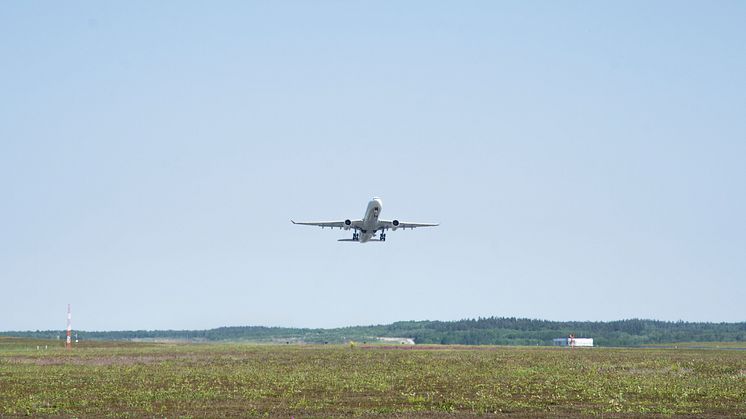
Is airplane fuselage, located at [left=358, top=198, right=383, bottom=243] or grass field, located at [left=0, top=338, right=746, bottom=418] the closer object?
grass field, located at [left=0, top=338, right=746, bottom=418]

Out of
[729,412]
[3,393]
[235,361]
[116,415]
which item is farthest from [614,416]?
[235,361]

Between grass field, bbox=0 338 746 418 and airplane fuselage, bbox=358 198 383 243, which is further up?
airplane fuselage, bbox=358 198 383 243

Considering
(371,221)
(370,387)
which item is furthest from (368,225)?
(370,387)

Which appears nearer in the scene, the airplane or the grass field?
the grass field

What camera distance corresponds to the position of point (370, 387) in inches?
2223

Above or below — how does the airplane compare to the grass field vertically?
above

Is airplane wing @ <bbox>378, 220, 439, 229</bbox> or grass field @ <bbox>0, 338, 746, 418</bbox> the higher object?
airplane wing @ <bbox>378, 220, 439, 229</bbox>

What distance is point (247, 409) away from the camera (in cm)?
4478

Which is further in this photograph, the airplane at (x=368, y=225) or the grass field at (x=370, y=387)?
the airplane at (x=368, y=225)

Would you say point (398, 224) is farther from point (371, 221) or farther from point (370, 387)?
point (370, 387)

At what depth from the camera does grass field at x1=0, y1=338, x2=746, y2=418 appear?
45.2 meters

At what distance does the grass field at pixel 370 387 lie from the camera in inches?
1781

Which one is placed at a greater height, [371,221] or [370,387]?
[371,221]

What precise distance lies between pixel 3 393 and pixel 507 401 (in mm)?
28245
